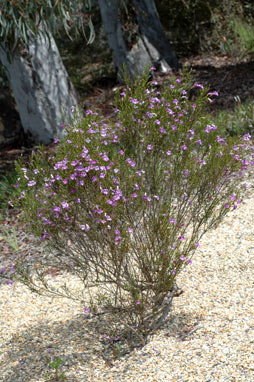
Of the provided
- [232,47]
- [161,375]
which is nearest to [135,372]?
[161,375]

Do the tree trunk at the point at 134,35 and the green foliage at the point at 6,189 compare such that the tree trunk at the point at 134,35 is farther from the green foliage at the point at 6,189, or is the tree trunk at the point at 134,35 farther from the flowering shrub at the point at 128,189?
the flowering shrub at the point at 128,189

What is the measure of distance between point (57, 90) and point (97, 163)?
4604 millimetres

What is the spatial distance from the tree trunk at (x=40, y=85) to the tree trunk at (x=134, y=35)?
6.31ft

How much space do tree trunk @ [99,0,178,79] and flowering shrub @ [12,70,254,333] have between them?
5.57 meters

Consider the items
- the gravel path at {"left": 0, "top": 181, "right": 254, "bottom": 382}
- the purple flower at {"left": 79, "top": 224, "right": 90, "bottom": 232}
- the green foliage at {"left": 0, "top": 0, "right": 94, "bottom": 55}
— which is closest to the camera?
the purple flower at {"left": 79, "top": 224, "right": 90, "bottom": 232}

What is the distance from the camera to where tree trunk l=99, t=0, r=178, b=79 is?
8.56 metres

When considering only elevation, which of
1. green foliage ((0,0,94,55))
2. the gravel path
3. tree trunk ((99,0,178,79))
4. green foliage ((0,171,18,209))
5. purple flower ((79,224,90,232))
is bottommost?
the gravel path

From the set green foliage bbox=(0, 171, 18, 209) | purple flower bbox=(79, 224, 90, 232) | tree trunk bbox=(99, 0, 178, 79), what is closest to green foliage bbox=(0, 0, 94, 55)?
green foliage bbox=(0, 171, 18, 209)

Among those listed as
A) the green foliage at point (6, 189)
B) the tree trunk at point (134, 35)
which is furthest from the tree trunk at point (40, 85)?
the tree trunk at point (134, 35)

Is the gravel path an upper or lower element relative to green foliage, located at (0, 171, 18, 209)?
lower

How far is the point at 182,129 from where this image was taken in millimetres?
2992

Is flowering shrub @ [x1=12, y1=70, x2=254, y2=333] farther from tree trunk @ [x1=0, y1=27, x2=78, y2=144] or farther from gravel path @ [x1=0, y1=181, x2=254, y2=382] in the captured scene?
tree trunk @ [x1=0, y1=27, x2=78, y2=144]

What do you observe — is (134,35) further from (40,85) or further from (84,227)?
(84,227)

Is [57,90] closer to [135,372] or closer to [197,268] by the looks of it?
[197,268]
